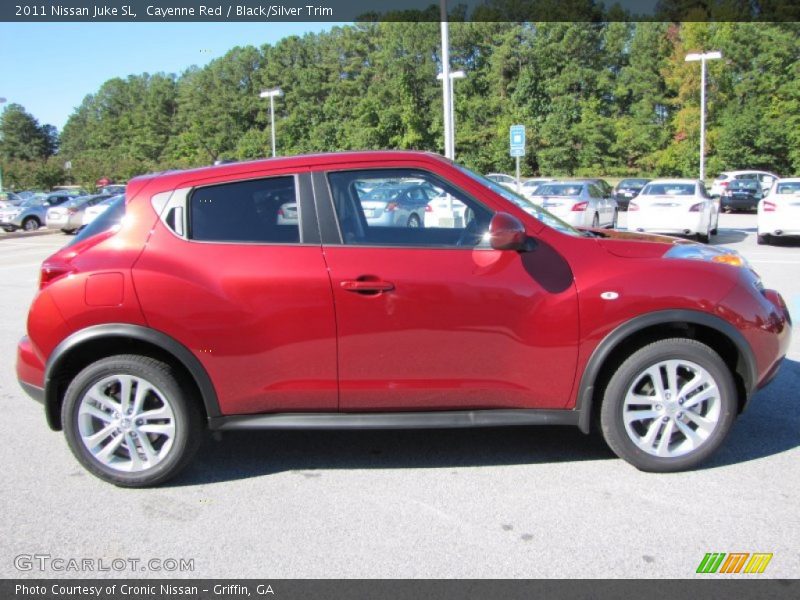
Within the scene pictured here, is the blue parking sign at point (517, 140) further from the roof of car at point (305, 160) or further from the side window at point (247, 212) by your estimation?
the side window at point (247, 212)

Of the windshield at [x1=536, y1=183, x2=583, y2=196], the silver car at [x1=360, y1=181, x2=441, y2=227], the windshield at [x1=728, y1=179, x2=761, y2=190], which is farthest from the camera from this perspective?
the windshield at [x1=728, y1=179, x2=761, y2=190]

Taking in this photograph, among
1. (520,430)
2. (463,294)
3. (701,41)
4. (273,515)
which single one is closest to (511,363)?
(463,294)

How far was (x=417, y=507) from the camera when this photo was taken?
3.68 meters

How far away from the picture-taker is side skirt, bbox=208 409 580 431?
12.6 ft

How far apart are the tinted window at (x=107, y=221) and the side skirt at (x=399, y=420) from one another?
4.06 ft

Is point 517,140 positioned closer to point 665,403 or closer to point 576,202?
point 576,202

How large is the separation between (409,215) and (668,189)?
14.3 meters

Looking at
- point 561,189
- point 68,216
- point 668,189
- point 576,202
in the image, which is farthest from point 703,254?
point 68,216

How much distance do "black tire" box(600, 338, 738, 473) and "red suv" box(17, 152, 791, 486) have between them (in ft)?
0.03

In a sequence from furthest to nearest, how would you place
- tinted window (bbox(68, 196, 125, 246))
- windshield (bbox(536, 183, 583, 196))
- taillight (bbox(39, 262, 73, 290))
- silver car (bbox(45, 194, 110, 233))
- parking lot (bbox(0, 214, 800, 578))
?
silver car (bbox(45, 194, 110, 233))
windshield (bbox(536, 183, 583, 196))
tinted window (bbox(68, 196, 125, 246))
taillight (bbox(39, 262, 73, 290))
parking lot (bbox(0, 214, 800, 578))

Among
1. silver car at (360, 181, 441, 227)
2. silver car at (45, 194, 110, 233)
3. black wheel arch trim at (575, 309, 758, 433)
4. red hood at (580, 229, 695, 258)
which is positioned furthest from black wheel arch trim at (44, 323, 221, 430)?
silver car at (45, 194, 110, 233)

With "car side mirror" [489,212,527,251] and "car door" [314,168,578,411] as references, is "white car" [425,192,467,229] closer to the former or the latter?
"car door" [314,168,578,411]

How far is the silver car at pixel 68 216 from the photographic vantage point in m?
25.7

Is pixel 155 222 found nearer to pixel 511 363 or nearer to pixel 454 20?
pixel 511 363
